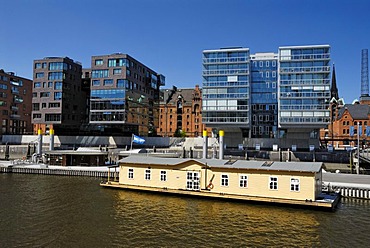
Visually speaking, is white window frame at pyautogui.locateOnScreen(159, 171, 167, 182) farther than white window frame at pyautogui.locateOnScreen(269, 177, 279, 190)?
Yes

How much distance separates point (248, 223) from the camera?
29.6 metres

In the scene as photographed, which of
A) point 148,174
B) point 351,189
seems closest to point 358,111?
point 351,189

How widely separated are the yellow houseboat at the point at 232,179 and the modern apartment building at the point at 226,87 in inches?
1641

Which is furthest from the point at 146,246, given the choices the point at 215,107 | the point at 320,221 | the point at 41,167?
the point at 215,107

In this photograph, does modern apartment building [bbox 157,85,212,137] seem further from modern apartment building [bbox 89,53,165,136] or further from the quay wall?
the quay wall

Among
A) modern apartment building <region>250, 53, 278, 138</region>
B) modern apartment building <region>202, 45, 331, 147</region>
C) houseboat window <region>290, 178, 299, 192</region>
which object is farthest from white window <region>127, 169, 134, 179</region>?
modern apartment building <region>250, 53, 278, 138</region>

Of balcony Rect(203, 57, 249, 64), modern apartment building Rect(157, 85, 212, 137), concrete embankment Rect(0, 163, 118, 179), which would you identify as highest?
balcony Rect(203, 57, 249, 64)

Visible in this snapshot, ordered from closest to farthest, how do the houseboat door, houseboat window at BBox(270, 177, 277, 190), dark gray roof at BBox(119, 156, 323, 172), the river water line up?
1. the river water
2. dark gray roof at BBox(119, 156, 323, 172)
3. houseboat window at BBox(270, 177, 277, 190)
4. the houseboat door

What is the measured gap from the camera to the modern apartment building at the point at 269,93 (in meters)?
79.8

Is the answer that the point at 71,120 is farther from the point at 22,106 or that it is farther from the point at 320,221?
the point at 320,221

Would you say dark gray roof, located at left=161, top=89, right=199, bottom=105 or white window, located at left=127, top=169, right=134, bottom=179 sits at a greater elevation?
dark gray roof, located at left=161, top=89, right=199, bottom=105

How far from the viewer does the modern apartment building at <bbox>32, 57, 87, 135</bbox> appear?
330 feet

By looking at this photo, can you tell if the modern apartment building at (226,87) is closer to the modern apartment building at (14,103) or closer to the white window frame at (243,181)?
the white window frame at (243,181)

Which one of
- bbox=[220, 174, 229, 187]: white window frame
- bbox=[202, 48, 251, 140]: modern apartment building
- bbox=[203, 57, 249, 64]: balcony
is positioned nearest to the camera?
bbox=[220, 174, 229, 187]: white window frame
